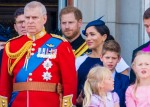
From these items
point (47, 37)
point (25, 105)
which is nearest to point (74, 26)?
point (47, 37)

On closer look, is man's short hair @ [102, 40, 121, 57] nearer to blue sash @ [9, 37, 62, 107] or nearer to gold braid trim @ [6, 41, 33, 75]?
blue sash @ [9, 37, 62, 107]

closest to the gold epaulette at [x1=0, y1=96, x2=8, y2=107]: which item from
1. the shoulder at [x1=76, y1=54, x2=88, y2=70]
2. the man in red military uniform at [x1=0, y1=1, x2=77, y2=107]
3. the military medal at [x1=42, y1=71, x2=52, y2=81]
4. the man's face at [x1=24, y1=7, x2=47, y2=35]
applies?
the man in red military uniform at [x1=0, y1=1, x2=77, y2=107]

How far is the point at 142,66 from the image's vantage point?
5824mm

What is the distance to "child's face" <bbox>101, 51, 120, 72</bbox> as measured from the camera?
6.13 meters

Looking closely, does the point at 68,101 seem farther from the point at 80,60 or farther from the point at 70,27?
the point at 70,27

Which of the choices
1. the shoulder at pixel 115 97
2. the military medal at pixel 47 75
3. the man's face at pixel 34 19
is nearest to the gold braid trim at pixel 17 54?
the man's face at pixel 34 19

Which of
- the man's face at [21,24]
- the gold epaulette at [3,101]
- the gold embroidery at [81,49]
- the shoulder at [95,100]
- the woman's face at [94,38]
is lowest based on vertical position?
→ the gold epaulette at [3,101]

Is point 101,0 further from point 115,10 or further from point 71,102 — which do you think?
point 71,102

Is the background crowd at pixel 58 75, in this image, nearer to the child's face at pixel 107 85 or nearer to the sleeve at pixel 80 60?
the child's face at pixel 107 85

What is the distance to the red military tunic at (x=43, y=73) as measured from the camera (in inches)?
235

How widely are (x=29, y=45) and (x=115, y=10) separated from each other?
2.03m

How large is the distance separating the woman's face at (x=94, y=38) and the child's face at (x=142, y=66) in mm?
629

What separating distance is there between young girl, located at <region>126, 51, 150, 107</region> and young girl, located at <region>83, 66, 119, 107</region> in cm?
13

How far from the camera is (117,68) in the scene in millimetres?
6402
